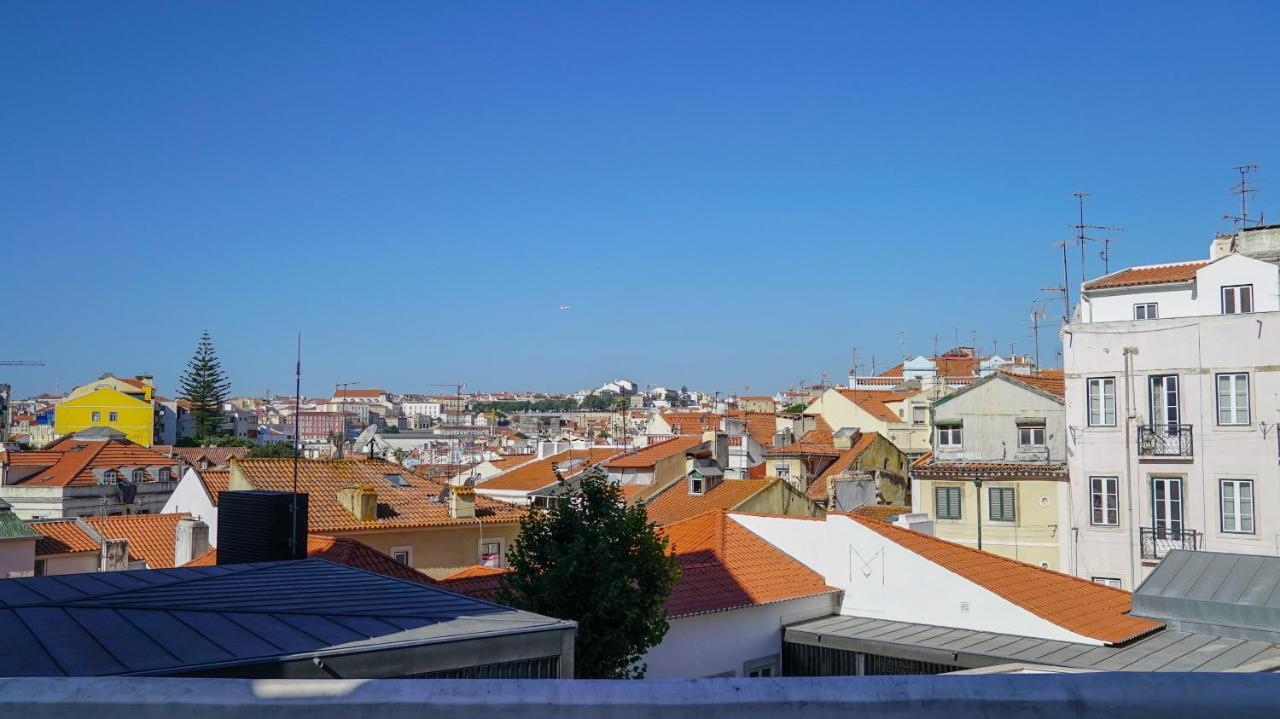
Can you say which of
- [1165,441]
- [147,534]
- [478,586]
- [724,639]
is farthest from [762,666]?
[147,534]

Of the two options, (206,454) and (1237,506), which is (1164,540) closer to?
(1237,506)

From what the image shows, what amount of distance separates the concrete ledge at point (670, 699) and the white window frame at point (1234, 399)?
25507 mm

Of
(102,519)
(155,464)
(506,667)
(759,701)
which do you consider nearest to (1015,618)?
(506,667)

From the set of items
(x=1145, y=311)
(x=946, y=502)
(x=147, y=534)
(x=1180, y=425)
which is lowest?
(x=147, y=534)

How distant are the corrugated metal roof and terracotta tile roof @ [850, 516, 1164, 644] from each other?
0.40 meters

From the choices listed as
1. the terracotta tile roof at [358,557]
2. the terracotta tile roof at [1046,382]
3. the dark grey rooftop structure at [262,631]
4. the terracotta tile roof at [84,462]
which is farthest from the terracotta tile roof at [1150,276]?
the terracotta tile roof at [84,462]

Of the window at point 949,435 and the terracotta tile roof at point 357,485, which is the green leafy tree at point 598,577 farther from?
the window at point 949,435

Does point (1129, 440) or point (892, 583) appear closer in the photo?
point (892, 583)

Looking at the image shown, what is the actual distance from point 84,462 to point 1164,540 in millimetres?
50228

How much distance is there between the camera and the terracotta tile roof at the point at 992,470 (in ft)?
96.0

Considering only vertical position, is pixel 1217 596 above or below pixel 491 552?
above

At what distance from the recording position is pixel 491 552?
28.8 metres

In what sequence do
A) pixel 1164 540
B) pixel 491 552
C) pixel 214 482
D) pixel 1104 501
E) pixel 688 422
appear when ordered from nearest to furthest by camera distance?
pixel 1164 540, pixel 1104 501, pixel 491 552, pixel 214 482, pixel 688 422

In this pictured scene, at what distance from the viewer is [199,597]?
373 inches
